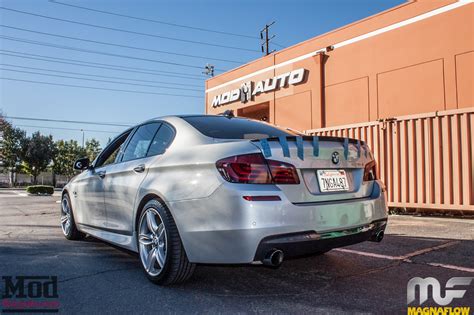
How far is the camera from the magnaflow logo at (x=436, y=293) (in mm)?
2699

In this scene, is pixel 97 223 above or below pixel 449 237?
above

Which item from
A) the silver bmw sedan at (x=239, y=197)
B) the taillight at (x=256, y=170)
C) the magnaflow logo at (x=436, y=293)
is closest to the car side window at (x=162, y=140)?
the silver bmw sedan at (x=239, y=197)

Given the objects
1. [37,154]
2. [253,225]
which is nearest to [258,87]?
[253,225]

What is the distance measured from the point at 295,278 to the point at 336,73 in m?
11.9

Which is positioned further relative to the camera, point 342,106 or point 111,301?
point 342,106

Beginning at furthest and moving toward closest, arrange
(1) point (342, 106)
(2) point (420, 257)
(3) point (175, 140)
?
(1) point (342, 106)
(2) point (420, 257)
(3) point (175, 140)

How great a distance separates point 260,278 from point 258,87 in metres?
15.4

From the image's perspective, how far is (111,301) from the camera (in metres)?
2.94

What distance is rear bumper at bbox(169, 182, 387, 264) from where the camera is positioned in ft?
8.86

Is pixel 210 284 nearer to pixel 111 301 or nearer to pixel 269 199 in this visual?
pixel 111 301

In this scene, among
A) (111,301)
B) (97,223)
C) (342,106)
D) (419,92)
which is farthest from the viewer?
(342,106)

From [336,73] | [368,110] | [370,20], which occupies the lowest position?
[368,110]

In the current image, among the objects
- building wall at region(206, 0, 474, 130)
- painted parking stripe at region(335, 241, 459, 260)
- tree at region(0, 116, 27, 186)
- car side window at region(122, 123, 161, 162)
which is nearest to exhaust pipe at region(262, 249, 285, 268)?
car side window at region(122, 123, 161, 162)

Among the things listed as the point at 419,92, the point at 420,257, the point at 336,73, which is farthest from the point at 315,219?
the point at 336,73
